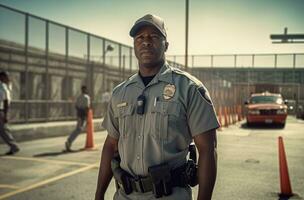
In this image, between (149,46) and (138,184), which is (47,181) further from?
(149,46)

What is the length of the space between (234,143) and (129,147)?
1107cm

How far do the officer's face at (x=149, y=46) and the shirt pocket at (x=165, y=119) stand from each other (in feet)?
1.05

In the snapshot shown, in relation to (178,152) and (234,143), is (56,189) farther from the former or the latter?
(234,143)

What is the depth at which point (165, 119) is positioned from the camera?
235 cm

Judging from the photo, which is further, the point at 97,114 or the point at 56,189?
the point at 97,114

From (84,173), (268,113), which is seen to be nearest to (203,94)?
(84,173)

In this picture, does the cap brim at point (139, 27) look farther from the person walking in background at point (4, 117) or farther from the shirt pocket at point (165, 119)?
the person walking in background at point (4, 117)

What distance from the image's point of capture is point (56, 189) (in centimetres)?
619

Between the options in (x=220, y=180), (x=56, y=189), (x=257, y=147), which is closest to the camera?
(x=56, y=189)

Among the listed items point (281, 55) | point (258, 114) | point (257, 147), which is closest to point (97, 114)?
point (258, 114)

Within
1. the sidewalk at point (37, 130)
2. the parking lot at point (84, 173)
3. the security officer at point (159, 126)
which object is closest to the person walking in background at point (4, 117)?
the parking lot at point (84, 173)

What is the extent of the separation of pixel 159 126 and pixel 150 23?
67 cm

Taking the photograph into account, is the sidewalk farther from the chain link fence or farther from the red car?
the red car

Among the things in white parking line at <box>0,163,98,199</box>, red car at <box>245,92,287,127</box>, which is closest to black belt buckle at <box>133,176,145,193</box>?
white parking line at <box>0,163,98,199</box>
